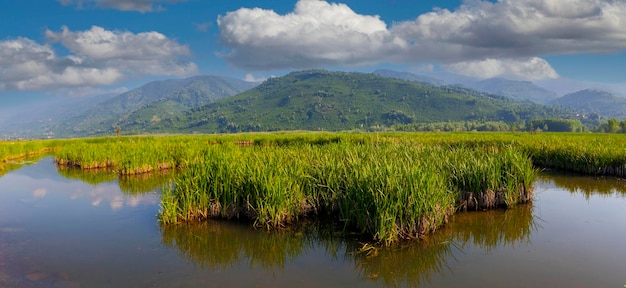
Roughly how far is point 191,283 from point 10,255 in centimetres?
551

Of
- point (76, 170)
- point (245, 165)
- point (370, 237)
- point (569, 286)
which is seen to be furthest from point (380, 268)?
point (76, 170)

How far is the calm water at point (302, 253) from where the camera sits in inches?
336

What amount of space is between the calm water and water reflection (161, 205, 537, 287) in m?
0.03

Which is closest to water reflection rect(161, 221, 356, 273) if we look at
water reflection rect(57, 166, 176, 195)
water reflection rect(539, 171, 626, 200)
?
water reflection rect(57, 166, 176, 195)

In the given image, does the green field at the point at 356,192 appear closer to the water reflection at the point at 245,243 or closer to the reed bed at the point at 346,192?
the reed bed at the point at 346,192

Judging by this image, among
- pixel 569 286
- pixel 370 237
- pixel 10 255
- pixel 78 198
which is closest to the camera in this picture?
pixel 569 286

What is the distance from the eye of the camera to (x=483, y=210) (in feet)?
→ 46.8

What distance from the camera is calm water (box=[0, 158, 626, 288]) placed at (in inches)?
336

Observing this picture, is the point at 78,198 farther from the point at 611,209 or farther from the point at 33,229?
the point at 611,209

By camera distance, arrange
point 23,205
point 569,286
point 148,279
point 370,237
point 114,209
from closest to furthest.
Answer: point 569,286
point 148,279
point 370,237
point 114,209
point 23,205

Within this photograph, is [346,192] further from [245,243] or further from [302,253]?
[245,243]

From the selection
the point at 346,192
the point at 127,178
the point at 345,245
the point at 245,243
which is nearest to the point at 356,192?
the point at 346,192

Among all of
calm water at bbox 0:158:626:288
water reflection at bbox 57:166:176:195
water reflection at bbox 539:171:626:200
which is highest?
water reflection at bbox 57:166:176:195

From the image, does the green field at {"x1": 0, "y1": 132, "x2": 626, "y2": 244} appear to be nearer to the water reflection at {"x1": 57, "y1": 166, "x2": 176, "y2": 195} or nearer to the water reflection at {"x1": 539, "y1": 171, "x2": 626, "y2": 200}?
the water reflection at {"x1": 539, "y1": 171, "x2": 626, "y2": 200}
